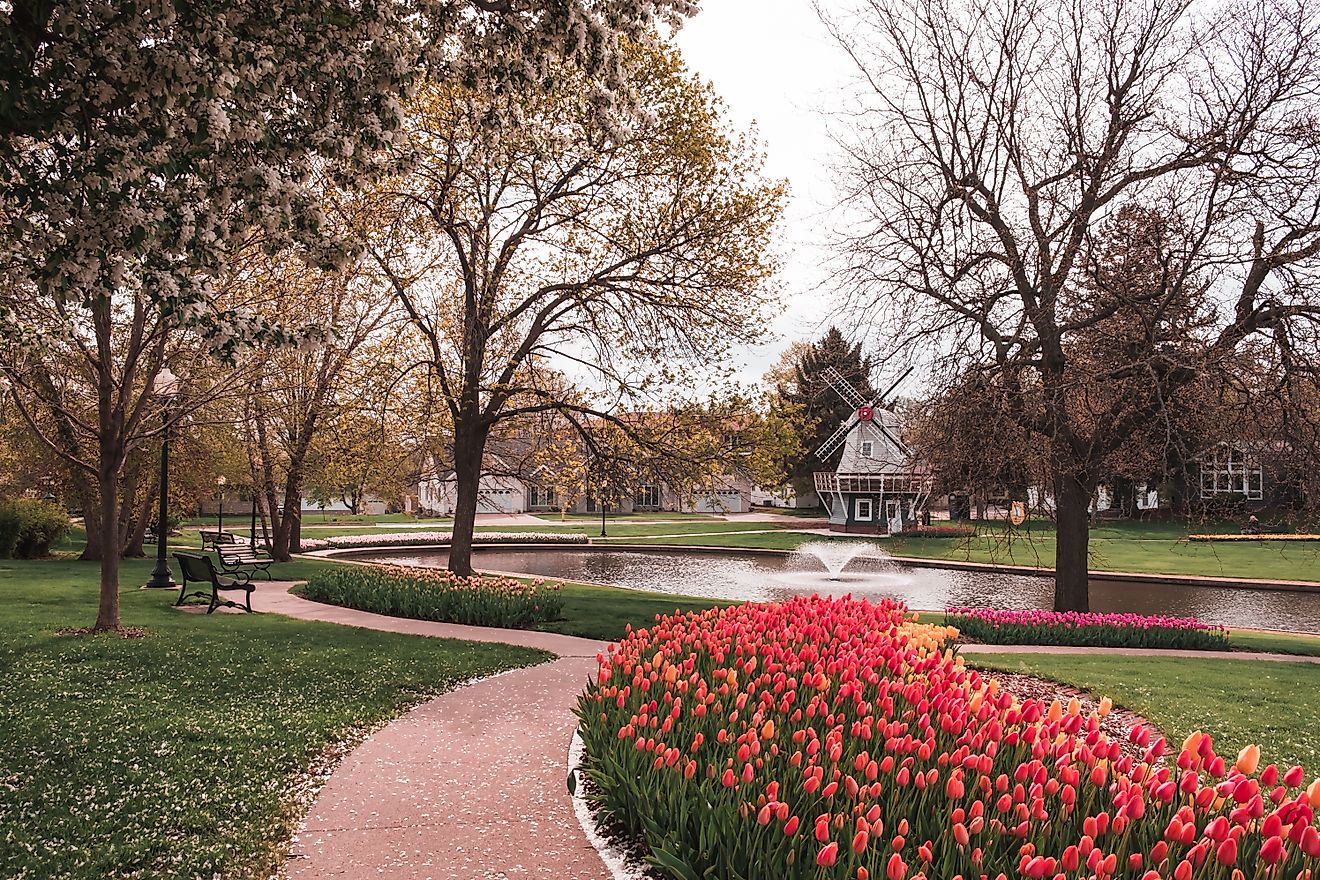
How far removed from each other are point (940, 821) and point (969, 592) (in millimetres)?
22596

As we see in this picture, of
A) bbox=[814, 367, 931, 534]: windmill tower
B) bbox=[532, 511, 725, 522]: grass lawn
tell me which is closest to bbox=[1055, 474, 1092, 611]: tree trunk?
bbox=[814, 367, 931, 534]: windmill tower

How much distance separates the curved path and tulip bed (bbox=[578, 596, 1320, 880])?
0.43 m

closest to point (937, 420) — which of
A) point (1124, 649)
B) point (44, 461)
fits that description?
point (1124, 649)

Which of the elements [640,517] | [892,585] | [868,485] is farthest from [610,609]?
[640,517]

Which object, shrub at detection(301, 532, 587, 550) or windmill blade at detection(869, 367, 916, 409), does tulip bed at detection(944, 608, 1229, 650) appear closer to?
windmill blade at detection(869, 367, 916, 409)

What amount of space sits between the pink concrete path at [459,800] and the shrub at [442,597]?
5197mm

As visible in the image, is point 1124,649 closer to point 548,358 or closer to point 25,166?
point 548,358

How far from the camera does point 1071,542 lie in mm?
16891

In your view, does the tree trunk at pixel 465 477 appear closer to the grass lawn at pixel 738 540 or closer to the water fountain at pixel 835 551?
the water fountain at pixel 835 551

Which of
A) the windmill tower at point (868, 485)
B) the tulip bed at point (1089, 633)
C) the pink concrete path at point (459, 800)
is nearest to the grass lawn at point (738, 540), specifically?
the windmill tower at point (868, 485)

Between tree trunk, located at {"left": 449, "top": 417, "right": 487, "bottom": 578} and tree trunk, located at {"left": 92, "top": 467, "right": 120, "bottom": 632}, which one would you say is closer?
tree trunk, located at {"left": 92, "top": 467, "right": 120, "bottom": 632}

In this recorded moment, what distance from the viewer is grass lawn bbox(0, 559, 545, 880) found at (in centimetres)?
493

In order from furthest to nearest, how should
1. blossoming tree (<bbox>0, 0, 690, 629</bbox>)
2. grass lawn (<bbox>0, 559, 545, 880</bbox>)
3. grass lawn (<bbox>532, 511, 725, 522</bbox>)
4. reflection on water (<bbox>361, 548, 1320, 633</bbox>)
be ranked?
grass lawn (<bbox>532, 511, 725, 522</bbox>) < reflection on water (<bbox>361, 548, 1320, 633</bbox>) < blossoming tree (<bbox>0, 0, 690, 629</bbox>) < grass lawn (<bbox>0, 559, 545, 880</bbox>)

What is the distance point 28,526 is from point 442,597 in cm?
1612
